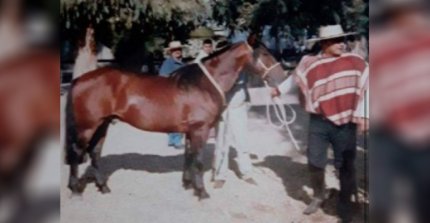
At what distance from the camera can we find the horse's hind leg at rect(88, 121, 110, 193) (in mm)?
2471

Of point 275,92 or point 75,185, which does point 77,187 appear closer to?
point 75,185

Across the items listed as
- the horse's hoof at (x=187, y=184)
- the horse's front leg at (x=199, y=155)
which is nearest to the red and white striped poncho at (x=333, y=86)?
the horse's front leg at (x=199, y=155)

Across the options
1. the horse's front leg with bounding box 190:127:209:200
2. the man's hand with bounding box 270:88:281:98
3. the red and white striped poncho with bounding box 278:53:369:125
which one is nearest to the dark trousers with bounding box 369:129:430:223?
the red and white striped poncho with bounding box 278:53:369:125

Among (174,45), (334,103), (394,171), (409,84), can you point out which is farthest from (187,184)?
(409,84)

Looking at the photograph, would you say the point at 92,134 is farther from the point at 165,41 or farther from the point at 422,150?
the point at 422,150

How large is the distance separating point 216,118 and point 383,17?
0.72 meters

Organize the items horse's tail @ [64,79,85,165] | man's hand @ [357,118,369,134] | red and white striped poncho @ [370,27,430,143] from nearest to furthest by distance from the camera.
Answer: red and white striped poncho @ [370,27,430,143]
man's hand @ [357,118,369,134]
horse's tail @ [64,79,85,165]

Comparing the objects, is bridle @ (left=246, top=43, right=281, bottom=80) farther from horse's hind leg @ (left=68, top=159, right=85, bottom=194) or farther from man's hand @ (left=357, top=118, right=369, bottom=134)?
horse's hind leg @ (left=68, top=159, right=85, bottom=194)

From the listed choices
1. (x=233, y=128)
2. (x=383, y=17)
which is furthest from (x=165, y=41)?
(x=383, y=17)

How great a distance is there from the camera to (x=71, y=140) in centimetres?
247

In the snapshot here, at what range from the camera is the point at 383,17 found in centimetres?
221

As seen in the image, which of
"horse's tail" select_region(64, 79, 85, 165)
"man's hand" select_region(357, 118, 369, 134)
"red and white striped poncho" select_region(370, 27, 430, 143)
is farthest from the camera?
"horse's tail" select_region(64, 79, 85, 165)

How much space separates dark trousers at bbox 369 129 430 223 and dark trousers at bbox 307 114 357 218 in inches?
4.0

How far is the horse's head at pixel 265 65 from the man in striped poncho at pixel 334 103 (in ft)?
0.12
